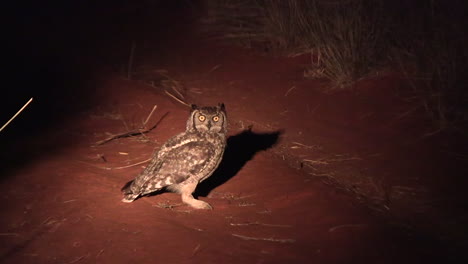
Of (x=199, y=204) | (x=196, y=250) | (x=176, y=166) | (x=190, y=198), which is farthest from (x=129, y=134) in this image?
(x=196, y=250)

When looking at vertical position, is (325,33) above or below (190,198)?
above

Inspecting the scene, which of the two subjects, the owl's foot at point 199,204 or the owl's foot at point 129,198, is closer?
the owl's foot at point 129,198

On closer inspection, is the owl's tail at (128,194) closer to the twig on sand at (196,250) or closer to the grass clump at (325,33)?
the twig on sand at (196,250)

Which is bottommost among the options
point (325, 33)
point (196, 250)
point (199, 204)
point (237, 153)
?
point (237, 153)

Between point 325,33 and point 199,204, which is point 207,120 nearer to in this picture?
point 199,204

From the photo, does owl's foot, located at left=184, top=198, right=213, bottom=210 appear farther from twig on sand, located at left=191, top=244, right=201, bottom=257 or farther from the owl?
twig on sand, located at left=191, top=244, right=201, bottom=257

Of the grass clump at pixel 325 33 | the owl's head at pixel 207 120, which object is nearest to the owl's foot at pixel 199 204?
the owl's head at pixel 207 120

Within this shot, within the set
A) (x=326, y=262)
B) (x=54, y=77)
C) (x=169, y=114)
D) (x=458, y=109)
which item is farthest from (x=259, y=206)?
(x=54, y=77)
